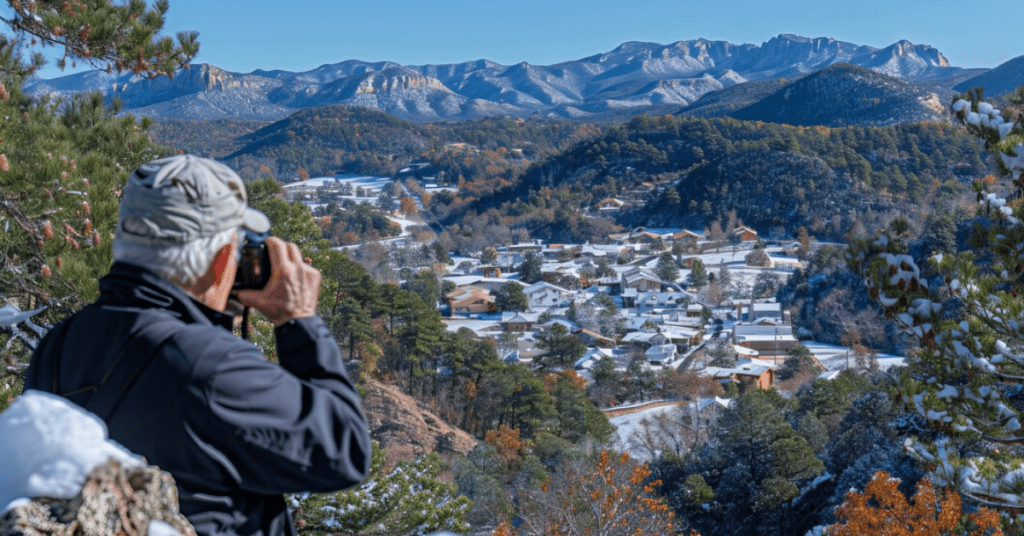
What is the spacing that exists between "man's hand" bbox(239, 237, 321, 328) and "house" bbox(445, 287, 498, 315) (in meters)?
35.9

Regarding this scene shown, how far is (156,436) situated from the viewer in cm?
95

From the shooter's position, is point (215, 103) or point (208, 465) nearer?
point (208, 465)

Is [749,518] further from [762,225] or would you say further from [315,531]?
[762,225]

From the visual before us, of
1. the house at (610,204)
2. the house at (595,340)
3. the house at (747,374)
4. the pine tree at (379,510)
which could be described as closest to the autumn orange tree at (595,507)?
the pine tree at (379,510)

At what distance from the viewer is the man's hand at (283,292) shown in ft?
3.48

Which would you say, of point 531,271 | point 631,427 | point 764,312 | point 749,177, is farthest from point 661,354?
point 749,177

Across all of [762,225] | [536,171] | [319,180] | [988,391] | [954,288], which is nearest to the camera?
[988,391]

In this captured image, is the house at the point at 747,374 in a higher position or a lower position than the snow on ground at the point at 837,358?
higher

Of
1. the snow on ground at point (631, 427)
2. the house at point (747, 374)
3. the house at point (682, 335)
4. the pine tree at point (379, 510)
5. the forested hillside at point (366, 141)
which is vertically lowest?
the house at point (682, 335)

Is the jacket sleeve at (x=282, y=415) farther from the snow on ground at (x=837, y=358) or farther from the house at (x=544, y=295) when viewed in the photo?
the house at (x=544, y=295)

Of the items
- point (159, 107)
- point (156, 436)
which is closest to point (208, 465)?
point (156, 436)

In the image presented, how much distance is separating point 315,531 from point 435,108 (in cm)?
19122

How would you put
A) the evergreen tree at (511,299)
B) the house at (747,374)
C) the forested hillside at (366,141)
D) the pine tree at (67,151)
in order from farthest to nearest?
the forested hillside at (366,141)
the evergreen tree at (511,299)
the house at (747,374)
the pine tree at (67,151)

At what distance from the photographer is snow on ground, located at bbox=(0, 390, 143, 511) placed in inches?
34.8
